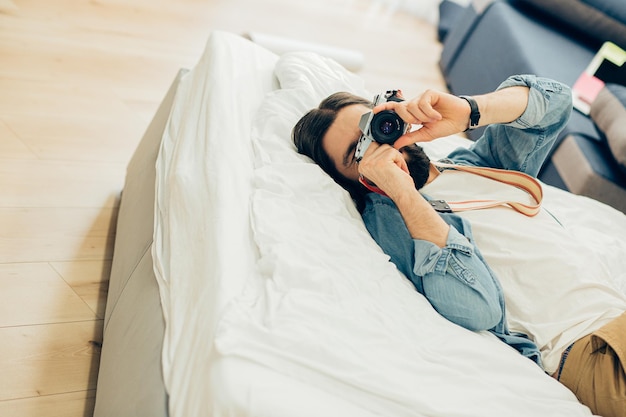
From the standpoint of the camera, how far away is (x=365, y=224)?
1.26 m

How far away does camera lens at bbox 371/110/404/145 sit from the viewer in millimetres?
1166

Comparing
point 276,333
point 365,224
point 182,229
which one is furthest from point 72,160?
point 276,333

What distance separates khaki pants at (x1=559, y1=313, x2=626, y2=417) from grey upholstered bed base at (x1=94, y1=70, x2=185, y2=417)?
2.47 ft

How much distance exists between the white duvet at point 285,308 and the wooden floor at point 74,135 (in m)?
0.36

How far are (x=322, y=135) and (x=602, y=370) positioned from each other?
28.8 inches

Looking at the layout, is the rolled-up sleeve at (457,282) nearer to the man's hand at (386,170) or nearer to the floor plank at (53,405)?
the man's hand at (386,170)

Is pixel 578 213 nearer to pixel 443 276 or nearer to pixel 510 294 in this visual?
pixel 510 294

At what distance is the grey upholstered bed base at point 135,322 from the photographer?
2.88 ft

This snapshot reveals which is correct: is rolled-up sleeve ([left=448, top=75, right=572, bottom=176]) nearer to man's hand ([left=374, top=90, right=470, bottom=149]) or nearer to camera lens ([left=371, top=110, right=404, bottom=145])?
man's hand ([left=374, top=90, right=470, bottom=149])

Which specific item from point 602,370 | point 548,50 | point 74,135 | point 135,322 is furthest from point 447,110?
point 548,50

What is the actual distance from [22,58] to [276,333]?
1792 millimetres

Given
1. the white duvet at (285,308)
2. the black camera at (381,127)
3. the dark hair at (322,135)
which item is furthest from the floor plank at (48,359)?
the black camera at (381,127)

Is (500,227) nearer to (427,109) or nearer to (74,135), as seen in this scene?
(427,109)

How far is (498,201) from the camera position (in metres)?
1.28
